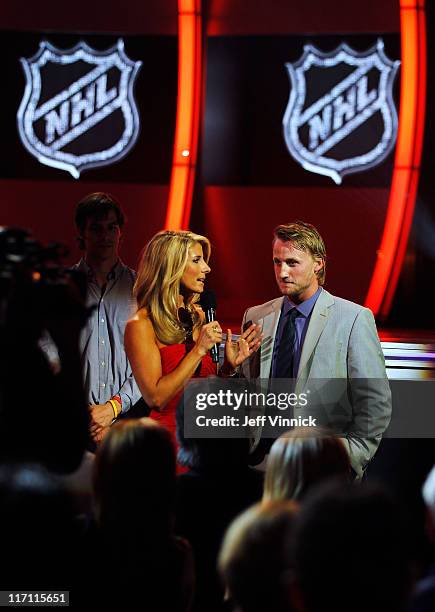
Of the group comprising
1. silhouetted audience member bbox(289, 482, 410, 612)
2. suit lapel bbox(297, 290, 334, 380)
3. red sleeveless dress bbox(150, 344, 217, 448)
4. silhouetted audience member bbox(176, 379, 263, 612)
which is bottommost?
silhouetted audience member bbox(176, 379, 263, 612)

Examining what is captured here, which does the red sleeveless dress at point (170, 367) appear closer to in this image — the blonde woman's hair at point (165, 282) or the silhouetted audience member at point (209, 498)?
the blonde woman's hair at point (165, 282)

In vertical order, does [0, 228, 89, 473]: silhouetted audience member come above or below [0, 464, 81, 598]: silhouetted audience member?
above

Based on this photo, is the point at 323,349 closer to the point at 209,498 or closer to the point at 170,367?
the point at 170,367

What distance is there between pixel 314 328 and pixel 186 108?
7.92 feet

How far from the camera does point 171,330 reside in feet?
10.8

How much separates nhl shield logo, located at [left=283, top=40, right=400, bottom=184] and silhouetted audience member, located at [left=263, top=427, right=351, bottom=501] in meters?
5.16

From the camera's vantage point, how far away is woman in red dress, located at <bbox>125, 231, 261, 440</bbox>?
10.4 ft

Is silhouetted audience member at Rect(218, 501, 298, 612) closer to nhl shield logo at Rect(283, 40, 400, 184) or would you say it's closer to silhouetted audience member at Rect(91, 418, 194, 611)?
silhouetted audience member at Rect(91, 418, 194, 611)

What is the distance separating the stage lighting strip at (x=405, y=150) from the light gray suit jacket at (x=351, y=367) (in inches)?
80.1

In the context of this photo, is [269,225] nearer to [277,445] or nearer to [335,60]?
[335,60]

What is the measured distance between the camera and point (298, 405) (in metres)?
3.17

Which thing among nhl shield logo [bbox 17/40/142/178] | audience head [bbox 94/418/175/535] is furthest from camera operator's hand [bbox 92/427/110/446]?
nhl shield logo [bbox 17/40/142/178]

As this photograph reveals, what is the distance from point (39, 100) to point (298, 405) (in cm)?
434

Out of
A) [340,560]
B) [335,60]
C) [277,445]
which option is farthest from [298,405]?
[335,60]
